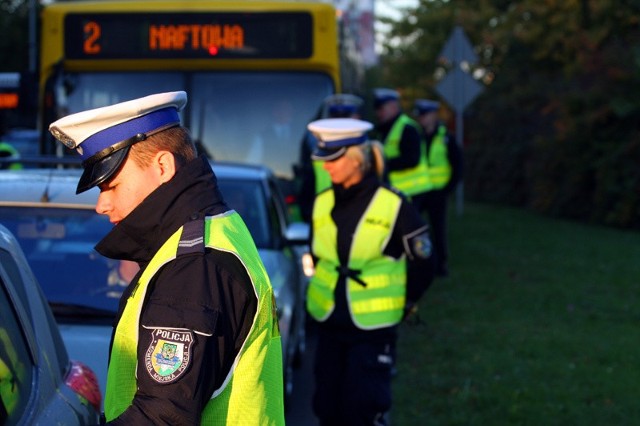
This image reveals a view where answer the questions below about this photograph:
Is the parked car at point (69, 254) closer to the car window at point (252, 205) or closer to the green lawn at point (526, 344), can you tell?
the car window at point (252, 205)

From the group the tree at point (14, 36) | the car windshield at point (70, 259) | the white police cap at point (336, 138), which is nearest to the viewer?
the car windshield at point (70, 259)

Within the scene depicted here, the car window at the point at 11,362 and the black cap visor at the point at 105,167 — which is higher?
the black cap visor at the point at 105,167

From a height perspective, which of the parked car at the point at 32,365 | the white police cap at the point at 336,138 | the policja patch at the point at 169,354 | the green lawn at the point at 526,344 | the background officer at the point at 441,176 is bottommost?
the green lawn at the point at 526,344

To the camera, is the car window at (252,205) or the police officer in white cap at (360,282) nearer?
the police officer in white cap at (360,282)

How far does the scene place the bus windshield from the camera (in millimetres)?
11062

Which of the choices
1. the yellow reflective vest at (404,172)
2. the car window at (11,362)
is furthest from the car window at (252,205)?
the car window at (11,362)

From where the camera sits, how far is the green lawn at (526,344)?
24.8 ft

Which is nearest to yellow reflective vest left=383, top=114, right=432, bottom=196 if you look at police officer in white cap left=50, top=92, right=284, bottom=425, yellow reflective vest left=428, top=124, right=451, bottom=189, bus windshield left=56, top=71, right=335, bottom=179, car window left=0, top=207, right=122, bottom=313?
yellow reflective vest left=428, top=124, right=451, bottom=189

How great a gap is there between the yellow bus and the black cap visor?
828cm

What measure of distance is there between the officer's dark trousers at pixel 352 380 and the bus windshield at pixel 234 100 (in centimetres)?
524

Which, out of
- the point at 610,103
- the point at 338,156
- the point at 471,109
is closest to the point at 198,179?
the point at 338,156

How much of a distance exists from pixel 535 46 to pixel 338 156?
2326cm

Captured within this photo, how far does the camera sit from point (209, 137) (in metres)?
11.1

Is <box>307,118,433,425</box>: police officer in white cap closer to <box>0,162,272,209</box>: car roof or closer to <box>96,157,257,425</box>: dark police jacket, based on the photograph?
<box>0,162,272,209</box>: car roof
